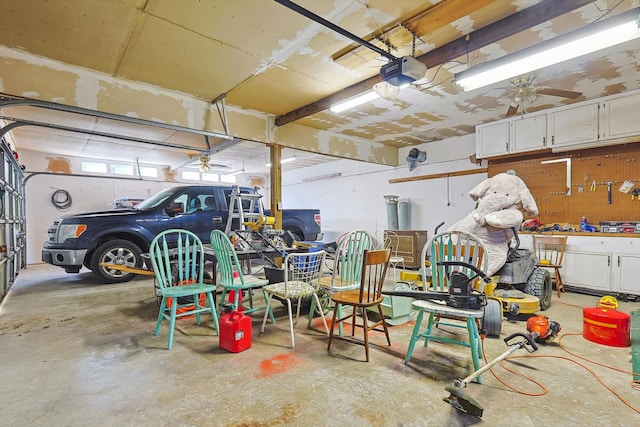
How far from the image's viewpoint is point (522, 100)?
4.14 meters

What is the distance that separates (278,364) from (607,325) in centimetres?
280

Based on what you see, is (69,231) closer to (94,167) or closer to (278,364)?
(278,364)

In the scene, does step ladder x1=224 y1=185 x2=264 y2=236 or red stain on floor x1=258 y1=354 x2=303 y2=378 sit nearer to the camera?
red stain on floor x1=258 y1=354 x2=303 y2=378

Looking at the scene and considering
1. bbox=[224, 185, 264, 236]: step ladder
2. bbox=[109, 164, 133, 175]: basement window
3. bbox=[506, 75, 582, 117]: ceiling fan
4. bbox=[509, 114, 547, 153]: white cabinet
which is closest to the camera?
bbox=[506, 75, 582, 117]: ceiling fan

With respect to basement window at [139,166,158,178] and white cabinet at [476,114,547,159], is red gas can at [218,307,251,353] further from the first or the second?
basement window at [139,166,158,178]

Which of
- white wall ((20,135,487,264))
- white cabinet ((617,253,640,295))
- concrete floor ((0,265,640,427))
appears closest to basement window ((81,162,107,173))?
white wall ((20,135,487,264))

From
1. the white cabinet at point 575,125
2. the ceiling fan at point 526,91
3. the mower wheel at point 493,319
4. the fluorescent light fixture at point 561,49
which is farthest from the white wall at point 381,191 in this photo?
the mower wheel at point 493,319

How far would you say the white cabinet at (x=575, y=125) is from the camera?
14.4ft

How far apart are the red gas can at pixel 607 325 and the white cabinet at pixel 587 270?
A: 6.21 feet

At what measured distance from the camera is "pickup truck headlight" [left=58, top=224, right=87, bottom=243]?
15.4 ft

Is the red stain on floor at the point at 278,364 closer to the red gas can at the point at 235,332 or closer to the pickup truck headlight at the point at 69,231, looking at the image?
the red gas can at the point at 235,332

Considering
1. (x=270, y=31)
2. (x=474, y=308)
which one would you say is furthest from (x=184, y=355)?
(x=270, y=31)

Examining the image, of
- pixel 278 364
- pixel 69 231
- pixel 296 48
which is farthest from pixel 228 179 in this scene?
pixel 278 364

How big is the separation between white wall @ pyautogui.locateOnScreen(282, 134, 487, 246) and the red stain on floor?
17.2 ft
